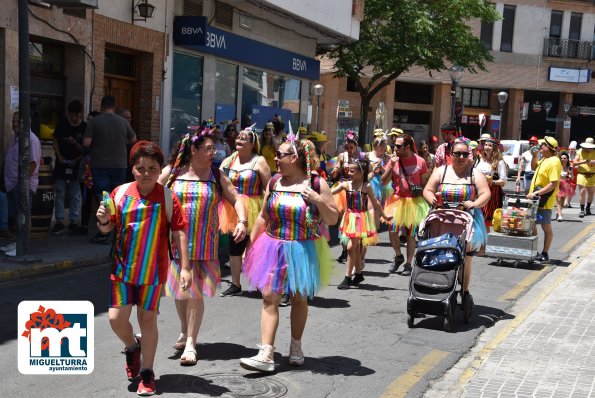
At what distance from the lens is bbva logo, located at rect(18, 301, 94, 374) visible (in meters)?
5.67

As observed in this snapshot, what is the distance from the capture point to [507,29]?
164ft

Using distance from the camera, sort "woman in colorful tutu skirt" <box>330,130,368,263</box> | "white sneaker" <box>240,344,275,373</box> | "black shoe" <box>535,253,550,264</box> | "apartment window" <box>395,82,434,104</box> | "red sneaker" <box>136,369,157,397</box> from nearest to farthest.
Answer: "red sneaker" <box>136,369,157,397</box> < "white sneaker" <box>240,344,275,373</box> < "woman in colorful tutu skirt" <box>330,130,368,263</box> < "black shoe" <box>535,253,550,264</box> < "apartment window" <box>395,82,434,104</box>

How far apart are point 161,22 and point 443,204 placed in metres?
9.34

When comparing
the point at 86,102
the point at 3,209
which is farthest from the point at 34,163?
the point at 86,102

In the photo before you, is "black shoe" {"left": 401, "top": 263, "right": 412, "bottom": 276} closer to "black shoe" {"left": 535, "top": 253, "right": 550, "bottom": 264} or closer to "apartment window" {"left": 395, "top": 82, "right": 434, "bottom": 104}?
"black shoe" {"left": 535, "top": 253, "right": 550, "bottom": 264}

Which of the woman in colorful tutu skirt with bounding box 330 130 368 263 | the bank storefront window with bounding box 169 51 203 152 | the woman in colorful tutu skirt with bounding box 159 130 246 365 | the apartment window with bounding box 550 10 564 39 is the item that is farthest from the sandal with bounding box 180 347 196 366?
the apartment window with bounding box 550 10 564 39

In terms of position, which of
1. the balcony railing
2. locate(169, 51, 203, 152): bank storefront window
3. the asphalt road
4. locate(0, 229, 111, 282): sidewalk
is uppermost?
the balcony railing

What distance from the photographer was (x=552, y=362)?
6668 mm

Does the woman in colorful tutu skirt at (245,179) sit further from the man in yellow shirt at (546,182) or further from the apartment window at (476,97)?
the apartment window at (476,97)

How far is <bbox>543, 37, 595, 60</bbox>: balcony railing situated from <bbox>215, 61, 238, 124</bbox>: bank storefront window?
3652cm

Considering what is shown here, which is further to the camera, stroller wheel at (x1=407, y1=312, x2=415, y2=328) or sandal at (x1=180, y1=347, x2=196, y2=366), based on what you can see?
stroller wheel at (x1=407, y1=312, x2=415, y2=328)

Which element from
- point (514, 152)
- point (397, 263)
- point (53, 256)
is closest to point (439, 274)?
point (397, 263)

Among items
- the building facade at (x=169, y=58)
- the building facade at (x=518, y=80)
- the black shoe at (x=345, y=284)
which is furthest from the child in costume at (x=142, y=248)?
the building facade at (x=518, y=80)

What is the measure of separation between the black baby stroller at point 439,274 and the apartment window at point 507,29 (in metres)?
44.7
